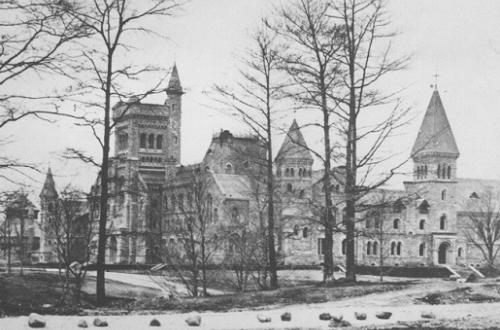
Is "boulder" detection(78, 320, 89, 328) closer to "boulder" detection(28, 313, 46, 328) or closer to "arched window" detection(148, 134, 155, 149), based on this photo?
"boulder" detection(28, 313, 46, 328)

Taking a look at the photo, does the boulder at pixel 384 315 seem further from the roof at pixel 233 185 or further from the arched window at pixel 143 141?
the arched window at pixel 143 141

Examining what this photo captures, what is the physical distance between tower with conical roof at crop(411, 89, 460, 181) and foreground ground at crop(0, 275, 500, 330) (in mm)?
57279

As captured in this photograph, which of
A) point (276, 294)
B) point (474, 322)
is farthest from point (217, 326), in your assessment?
point (276, 294)

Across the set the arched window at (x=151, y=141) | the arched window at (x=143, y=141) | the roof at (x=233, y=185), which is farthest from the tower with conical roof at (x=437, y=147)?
the arched window at (x=143, y=141)

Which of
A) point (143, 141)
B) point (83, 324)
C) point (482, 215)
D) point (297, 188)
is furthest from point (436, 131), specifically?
point (83, 324)

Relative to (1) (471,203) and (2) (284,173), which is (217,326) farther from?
(1) (471,203)

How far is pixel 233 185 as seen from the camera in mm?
68750

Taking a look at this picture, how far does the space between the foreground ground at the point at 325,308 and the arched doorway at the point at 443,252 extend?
5929cm

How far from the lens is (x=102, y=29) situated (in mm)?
18875

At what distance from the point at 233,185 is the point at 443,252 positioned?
1025 inches

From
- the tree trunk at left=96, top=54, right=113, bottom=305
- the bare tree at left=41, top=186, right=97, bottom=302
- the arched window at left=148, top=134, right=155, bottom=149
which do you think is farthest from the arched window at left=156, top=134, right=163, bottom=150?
the tree trunk at left=96, top=54, right=113, bottom=305

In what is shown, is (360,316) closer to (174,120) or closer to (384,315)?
(384,315)

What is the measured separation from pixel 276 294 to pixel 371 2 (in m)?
9.69

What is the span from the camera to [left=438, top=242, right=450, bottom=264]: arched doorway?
77.9 m
